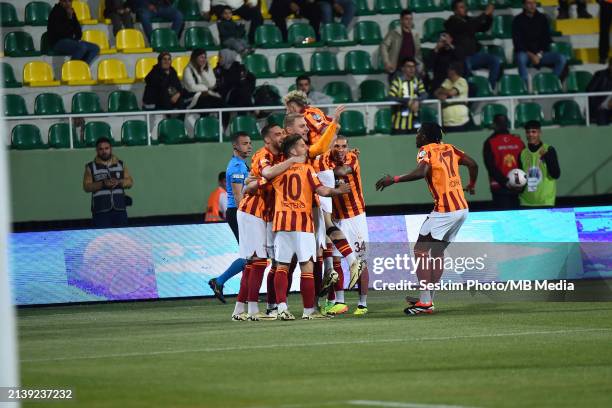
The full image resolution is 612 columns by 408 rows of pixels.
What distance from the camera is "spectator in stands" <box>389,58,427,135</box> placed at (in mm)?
22734

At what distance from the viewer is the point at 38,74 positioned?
23.6 metres

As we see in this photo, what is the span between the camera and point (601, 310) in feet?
48.8

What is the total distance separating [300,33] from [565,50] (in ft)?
18.1

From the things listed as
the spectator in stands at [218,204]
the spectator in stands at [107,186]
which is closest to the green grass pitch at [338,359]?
the spectator in stands at [107,186]

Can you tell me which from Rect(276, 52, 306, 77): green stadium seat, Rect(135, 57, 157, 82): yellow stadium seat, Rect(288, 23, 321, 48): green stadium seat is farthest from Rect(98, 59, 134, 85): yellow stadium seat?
Rect(288, 23, 321, 48): green stadium seat

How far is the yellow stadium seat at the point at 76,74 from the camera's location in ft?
77.4

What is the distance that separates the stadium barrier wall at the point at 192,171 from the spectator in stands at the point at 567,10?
13.2 ft

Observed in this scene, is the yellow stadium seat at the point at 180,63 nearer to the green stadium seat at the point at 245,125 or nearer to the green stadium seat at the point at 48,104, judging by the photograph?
the green stadium seat at the point at 245,125

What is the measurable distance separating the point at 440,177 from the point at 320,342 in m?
3.75

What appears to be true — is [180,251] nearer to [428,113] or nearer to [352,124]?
[352,124]

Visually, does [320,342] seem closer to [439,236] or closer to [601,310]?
[439,236]

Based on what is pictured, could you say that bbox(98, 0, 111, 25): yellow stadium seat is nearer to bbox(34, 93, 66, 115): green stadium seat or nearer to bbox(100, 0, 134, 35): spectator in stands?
bbox(100, 0, 134, 35): spectator in stands

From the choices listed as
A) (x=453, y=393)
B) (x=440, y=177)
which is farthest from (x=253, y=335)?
(x=453, y=393)

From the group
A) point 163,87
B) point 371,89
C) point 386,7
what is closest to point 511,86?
point 371,89
